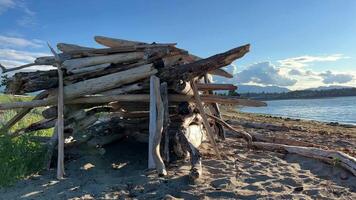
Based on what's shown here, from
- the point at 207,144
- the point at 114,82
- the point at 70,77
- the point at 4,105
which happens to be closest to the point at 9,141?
the point at 4,105

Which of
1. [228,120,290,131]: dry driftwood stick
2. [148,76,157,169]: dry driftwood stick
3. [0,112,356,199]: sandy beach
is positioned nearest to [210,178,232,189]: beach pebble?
[0,112,356,199]: sandy beach

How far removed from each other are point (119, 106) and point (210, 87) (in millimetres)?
2068

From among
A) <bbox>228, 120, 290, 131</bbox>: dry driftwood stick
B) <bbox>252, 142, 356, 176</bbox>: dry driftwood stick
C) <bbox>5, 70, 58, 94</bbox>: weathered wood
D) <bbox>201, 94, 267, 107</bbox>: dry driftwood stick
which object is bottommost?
<bbox>252, 142, 356, 176</bbox>: dry driftwood stick

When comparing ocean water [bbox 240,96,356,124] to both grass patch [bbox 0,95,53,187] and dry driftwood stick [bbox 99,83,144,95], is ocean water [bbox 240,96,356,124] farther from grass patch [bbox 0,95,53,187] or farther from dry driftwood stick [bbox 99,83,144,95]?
grass patch [bbox 0,95,53,187]

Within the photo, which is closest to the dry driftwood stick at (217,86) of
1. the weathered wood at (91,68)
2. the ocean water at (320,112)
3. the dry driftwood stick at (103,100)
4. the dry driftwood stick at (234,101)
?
the dry driftwood stick at (234,101)

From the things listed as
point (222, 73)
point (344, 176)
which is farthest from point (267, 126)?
point (344, 176)

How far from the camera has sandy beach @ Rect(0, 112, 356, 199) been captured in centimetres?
541

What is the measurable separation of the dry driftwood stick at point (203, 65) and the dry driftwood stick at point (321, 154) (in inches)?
99.9

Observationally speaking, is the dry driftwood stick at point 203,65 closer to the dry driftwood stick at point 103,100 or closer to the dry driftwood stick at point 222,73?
the dry driftwood stick at point 103,100

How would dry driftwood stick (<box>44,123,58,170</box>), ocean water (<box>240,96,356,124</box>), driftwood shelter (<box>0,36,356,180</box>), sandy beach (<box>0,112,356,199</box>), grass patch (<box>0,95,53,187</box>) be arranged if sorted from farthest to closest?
1. ocean water (<box>240,96,356,124</box>)
2. driftwood shelter (<box>0,36,356,180</box>)
3. dry driftwood stick (<box>44,123,58,170</box>)
4. grass patch (<box>0,95,53,187</box>)
5. sandy beach (<box>0,112,356,199</box>)

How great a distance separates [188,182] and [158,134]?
3.75 ft

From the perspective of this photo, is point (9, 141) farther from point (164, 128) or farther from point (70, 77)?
point (164, 128)

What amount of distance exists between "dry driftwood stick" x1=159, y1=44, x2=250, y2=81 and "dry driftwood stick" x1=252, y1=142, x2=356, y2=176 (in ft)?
8.33

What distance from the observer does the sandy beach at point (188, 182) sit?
541 cm
